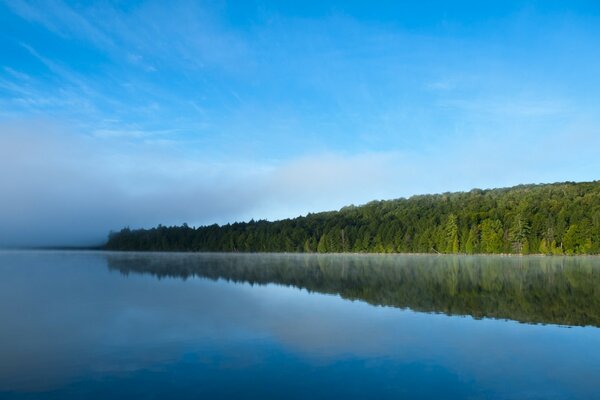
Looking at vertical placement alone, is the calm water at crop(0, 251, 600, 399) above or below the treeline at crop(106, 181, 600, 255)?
below

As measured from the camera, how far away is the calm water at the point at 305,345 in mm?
14031

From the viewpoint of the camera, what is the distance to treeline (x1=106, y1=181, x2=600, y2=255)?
359 ft

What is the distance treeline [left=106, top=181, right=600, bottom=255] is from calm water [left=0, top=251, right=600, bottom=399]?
82677mm

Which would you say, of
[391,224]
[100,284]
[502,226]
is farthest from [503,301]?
[391,224]

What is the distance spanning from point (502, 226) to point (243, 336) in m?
114

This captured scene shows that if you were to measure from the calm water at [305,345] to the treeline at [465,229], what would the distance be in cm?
8268

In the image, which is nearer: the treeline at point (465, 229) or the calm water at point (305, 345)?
the calm water at point (305, 345)

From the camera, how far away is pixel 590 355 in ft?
57.6

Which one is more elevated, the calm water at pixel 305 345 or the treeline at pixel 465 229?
the treeline at pixel 465 229

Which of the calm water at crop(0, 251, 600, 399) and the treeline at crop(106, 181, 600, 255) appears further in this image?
the treeline at crop(106, 181, 600, 255)

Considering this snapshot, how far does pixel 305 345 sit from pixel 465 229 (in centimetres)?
11741

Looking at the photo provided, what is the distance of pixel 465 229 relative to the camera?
12888 centimetres

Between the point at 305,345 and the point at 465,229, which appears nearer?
the point at 305,345

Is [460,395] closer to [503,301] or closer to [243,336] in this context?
[243,336]
